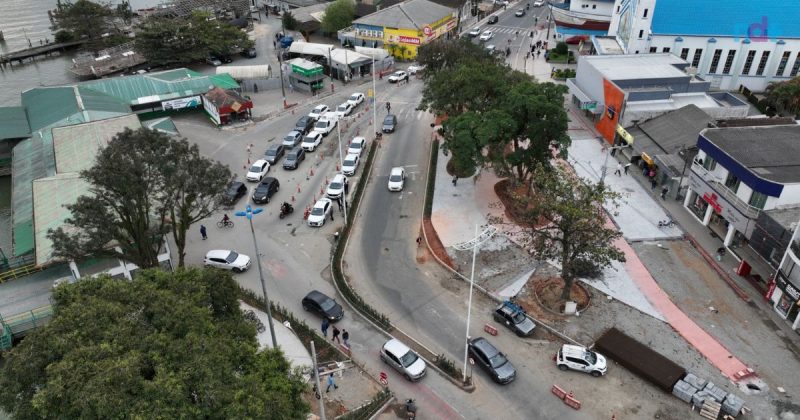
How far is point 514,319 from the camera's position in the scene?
3181 centimetres

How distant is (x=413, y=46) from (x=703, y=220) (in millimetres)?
53420

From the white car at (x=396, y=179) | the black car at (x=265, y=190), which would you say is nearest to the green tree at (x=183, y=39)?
the black car at (x=265, y=190)

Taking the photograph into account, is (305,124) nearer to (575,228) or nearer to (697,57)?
(575,228)

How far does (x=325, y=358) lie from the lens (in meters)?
29.6

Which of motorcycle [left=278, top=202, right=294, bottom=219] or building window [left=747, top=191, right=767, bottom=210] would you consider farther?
motorcycle [left=278, top=202, right=294, bottom=219]

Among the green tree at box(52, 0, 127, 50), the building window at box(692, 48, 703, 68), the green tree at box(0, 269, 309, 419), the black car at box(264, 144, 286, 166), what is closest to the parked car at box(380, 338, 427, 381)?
the green tree at box(0, 269, 309, 419)

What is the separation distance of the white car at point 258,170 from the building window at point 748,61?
62.5 metres

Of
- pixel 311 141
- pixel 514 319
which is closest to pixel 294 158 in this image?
pixel 311 141

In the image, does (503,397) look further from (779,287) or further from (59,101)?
(59,101)

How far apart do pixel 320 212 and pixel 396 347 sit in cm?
1650

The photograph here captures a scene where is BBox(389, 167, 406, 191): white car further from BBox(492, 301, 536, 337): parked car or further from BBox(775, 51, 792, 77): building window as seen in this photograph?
BBox(775, 51, 792, 77): building window

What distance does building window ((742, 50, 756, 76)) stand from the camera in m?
67.3

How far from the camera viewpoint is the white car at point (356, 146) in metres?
52.4

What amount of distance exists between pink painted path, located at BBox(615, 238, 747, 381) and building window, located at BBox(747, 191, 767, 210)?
8.30 metres
